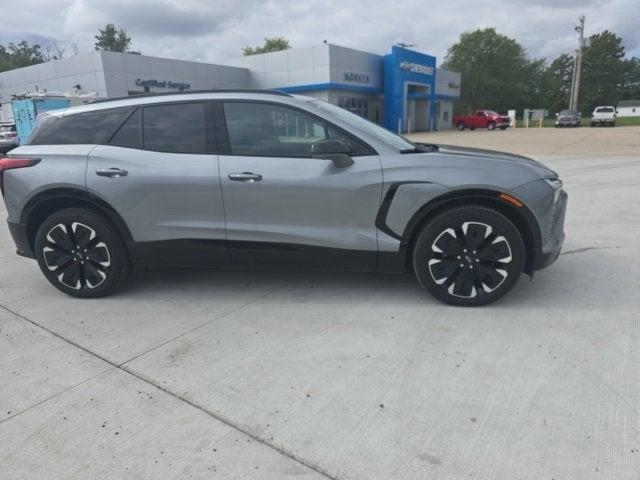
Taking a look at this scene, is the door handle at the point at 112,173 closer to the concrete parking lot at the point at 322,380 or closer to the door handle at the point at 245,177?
the door handle at the point at 245,177

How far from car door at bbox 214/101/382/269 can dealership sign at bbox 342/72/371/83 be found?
3277 centimetres

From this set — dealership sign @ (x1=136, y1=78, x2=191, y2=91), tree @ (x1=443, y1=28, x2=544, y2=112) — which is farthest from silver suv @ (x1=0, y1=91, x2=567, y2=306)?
tree @ (x1=443, y1=28, x2=544, y2=112)

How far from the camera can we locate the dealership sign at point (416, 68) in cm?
3916

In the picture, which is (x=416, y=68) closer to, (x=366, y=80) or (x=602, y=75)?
(x=366, y=80)

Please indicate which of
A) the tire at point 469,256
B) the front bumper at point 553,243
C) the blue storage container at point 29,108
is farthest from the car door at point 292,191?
the blue storage container at point 29,108

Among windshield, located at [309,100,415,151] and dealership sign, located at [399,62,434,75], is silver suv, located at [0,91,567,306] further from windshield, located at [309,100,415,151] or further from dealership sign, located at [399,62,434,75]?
dealership sign, located at [399,62,434,75]

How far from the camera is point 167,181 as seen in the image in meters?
3.78

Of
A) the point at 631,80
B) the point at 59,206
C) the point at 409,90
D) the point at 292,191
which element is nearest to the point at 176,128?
the point at 292,191

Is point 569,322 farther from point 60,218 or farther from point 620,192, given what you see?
point 620,192

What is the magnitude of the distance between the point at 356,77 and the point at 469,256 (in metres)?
35.0

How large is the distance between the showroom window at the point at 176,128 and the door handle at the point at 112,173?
279 mm

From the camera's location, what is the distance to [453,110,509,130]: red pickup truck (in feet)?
142

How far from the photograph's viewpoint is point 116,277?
13.4ft

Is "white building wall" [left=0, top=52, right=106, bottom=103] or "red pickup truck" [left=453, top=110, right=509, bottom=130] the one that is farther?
"red pickup truck" [left=453, top=110, right=509, bottom=130]
